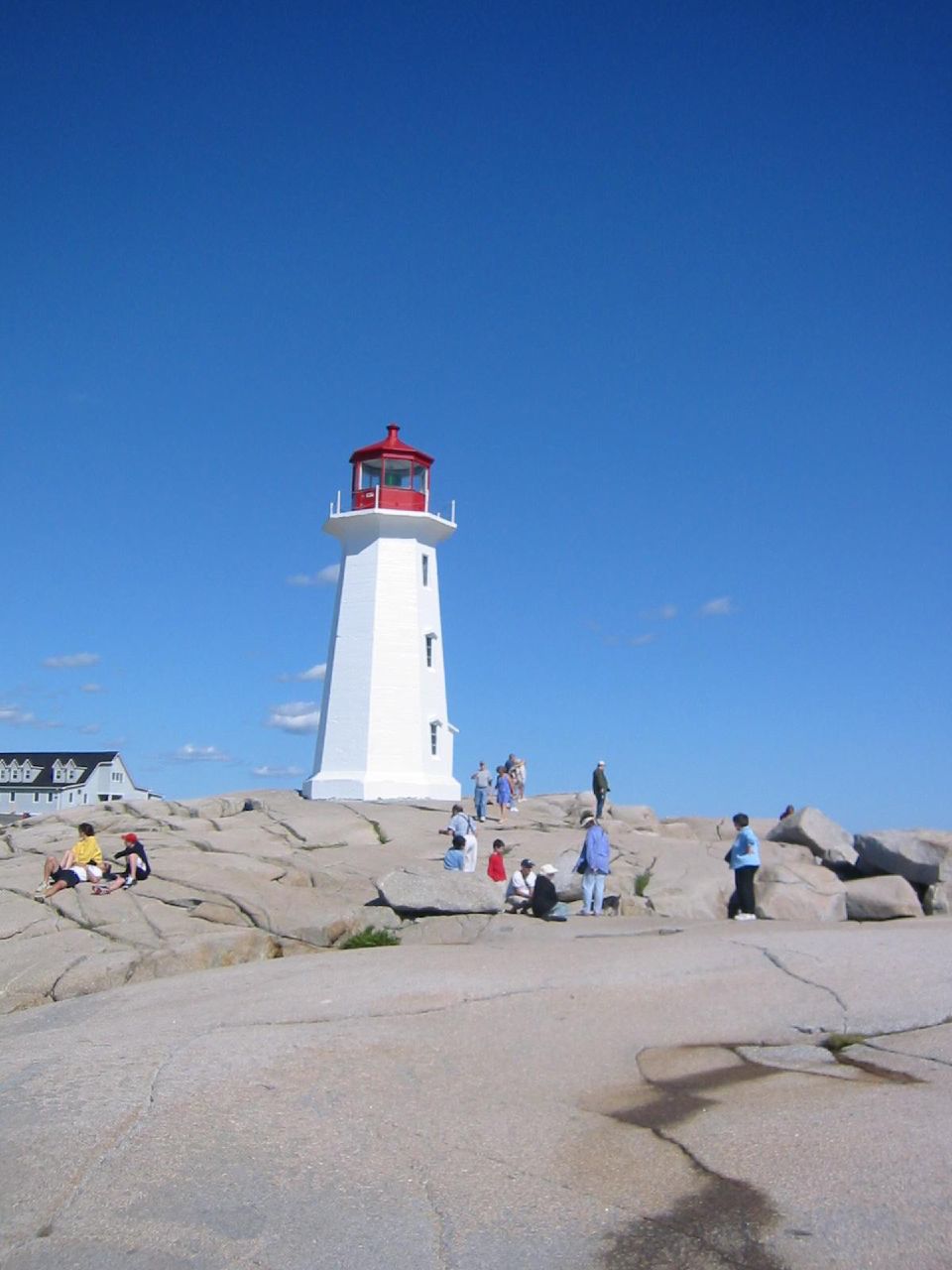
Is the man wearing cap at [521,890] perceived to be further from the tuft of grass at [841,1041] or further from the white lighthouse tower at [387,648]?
the white lighthouse tower at [387,648]

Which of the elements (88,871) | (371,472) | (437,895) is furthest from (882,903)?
(371,472)

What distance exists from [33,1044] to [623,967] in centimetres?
519

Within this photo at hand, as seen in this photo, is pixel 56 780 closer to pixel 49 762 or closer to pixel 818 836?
pixel 49 762

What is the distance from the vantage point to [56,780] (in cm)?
6669

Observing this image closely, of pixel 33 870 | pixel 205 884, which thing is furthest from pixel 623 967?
pixel 33 870

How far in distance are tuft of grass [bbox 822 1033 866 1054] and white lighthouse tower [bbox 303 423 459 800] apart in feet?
78.7

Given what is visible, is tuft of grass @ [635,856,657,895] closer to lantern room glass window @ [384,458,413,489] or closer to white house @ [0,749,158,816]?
lantern room glass window @ [384,458,413,489]

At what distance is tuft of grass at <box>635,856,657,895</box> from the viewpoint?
21467 mm

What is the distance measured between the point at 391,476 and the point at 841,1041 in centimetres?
2817

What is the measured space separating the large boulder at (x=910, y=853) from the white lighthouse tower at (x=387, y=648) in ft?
44.0

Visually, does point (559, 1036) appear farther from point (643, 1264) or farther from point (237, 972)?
point (237, 972)

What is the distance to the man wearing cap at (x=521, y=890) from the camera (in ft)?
55.1

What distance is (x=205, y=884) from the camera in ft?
55.9

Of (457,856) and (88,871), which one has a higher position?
(457,856)
